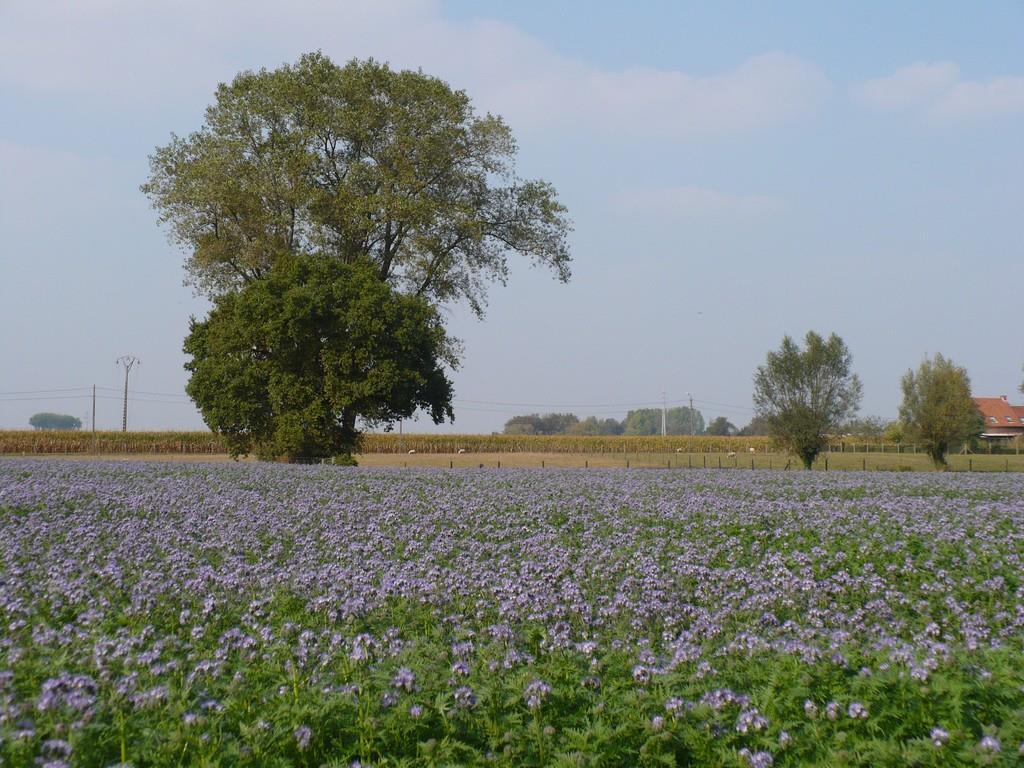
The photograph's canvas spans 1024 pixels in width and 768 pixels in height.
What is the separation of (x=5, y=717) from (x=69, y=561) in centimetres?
524

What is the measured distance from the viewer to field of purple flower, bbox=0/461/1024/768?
5395 millimetres

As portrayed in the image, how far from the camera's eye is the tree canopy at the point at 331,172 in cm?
4234

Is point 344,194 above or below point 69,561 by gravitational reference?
above

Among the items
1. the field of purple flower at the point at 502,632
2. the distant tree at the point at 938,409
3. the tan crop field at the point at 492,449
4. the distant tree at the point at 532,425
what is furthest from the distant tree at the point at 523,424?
the field of purple flower at the point at 502,632

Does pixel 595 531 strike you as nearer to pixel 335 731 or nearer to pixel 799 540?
pixel 799 540

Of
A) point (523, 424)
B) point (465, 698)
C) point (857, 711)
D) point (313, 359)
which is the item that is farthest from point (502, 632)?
point (523, 424)

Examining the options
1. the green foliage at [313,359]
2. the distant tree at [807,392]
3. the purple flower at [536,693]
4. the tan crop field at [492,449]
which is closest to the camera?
the purple flower at [536,693]

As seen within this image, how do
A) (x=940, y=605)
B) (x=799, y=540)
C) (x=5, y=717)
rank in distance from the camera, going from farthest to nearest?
1. (x=799, y=540)
2. (x=940, y=605)
3. (x=5, y=717)

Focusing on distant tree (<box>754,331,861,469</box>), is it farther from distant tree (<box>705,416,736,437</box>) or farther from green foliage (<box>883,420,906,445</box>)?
distant tree (<box>705,416,736,437</box>)

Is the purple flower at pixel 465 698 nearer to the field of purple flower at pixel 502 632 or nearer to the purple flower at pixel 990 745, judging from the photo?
the field of purple flower at pixel 502 632

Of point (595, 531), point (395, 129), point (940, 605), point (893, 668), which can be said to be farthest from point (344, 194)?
point (893, 668)

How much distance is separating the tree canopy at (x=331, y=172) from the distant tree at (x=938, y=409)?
3405cm

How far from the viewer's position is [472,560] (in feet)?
35.8

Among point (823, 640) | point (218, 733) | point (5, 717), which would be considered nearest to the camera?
point (5, 717)
